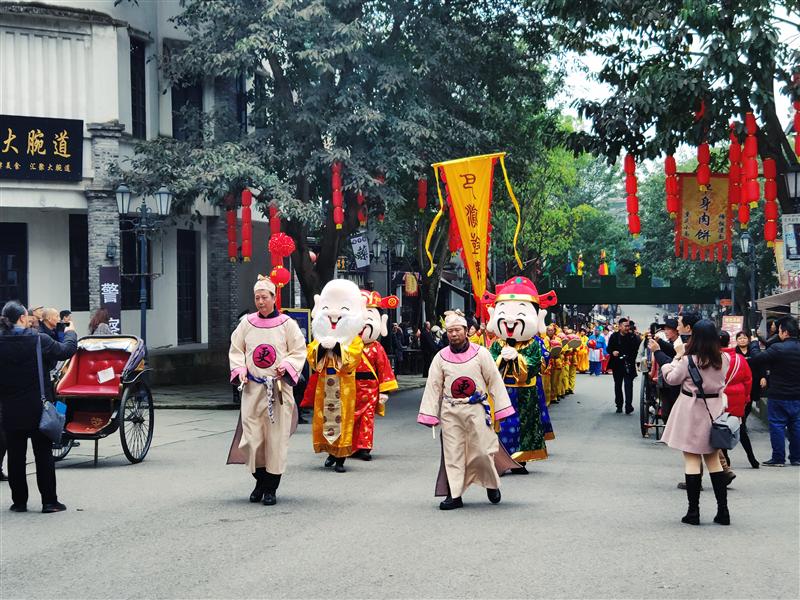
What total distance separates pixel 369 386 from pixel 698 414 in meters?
5.04

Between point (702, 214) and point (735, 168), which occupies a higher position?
point (735, 168)

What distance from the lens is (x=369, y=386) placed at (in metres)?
13.4

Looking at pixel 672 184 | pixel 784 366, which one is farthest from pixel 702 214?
pixel 784 366

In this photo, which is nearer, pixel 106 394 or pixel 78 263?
pixel 106 394

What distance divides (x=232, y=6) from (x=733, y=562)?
16883 millimetres

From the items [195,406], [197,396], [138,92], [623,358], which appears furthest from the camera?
[138,92]

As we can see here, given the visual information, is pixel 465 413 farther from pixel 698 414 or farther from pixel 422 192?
pixel 422 192

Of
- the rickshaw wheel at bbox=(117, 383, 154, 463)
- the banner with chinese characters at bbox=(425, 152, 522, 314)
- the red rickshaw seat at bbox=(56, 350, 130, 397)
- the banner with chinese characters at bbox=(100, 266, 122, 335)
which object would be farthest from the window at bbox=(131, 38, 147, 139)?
the rickshaw wheel at bbox=(117, 383, 154, 463)

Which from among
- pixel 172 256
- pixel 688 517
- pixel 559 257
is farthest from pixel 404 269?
pixel 688 517

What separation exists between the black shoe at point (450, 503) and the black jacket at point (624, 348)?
1244cm

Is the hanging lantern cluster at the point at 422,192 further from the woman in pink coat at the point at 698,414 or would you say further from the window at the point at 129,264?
the woman in pink coat at the point at 698,414

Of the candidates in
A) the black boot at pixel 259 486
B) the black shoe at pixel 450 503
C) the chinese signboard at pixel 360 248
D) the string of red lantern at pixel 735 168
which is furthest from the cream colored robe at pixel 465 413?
the chinese signboard at pixel 360 248

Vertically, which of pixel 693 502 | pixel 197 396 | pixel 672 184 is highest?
pixel 672 184

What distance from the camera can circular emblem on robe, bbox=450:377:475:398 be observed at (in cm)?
1021
